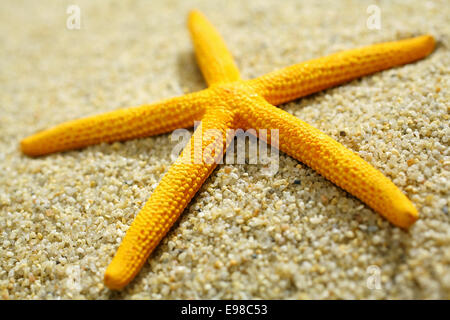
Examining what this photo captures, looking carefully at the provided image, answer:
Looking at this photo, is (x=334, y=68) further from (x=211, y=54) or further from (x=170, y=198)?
(x=170, y=198)

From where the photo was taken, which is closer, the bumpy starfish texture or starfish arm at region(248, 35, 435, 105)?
the bumpy starfish texture

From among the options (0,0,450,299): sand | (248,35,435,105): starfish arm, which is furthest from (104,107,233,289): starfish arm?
(248,35,435,105): starfish arm

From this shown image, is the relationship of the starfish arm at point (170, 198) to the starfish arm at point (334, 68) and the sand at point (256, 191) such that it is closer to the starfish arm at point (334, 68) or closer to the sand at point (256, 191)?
the sand at point (256, 191)

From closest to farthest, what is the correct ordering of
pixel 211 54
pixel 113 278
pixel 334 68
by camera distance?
pixel 113 278, pixel 334 68, pixel 211 54

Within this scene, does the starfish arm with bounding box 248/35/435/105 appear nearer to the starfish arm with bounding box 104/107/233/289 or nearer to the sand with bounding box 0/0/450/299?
the sand with bounding box 0/0/450/299

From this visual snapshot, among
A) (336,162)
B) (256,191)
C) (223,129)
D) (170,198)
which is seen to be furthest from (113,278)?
(336,162)

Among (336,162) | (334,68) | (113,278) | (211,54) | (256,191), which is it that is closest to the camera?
(113,278)

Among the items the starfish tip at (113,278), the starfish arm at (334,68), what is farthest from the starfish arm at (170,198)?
the starfish arm at (334,68)
